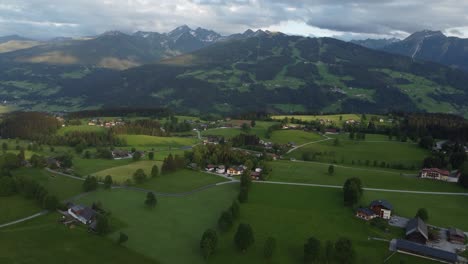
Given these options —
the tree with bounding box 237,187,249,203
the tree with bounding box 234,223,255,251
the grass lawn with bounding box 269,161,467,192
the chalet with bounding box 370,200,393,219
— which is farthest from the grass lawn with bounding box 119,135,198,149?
the tree with bounding box 234,223,255,251

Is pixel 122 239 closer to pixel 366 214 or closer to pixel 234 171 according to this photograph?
pixel 366 214

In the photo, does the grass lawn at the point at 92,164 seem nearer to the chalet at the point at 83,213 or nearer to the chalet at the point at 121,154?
the chalet at the point at 121,154

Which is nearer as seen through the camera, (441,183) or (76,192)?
(76,192)

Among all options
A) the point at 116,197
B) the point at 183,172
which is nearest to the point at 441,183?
the point at 183,172

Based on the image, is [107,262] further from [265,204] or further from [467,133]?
[467,133]

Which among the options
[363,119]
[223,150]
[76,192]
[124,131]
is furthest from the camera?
[363,119]

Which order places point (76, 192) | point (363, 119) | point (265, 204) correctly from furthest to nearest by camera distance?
point (363, 119), point (76, 192), point (265, 204)

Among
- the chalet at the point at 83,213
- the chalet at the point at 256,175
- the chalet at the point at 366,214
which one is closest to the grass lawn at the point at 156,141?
the chalet at the point at 256,175
